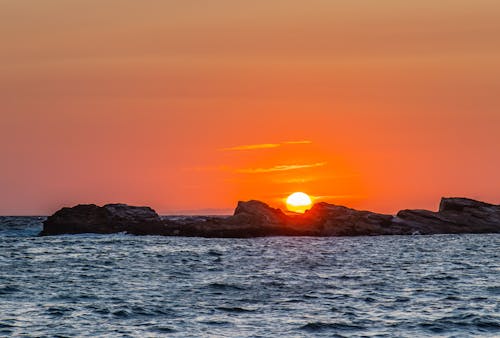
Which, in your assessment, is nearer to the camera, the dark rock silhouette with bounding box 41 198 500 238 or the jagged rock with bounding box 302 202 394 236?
the dark rock silhouette with bounding box 41 198 500 238

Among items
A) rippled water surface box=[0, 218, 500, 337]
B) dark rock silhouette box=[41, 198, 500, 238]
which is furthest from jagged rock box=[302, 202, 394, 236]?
rippled water surface box=[0, 218, 500, 337]

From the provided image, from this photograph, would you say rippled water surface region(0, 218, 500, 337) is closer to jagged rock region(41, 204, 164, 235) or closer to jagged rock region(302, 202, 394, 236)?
jagged rock region(41, 204, 164, 235)

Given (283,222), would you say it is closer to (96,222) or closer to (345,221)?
(345,221)

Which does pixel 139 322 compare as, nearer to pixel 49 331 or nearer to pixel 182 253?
pixel 49 331

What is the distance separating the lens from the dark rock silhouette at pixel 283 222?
142m

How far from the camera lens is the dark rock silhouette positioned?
142m

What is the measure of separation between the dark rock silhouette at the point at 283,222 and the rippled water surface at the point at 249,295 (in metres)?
55.6

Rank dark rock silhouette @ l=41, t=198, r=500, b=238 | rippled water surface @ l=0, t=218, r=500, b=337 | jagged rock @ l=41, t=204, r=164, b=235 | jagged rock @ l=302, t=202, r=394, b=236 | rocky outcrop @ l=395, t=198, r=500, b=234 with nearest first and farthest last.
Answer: rippled water surface @ l=0, t=218, r=500, b=337 → jagged rock @ l=41, t=204, r=164, b=235 → dark rock silhouette @ l=41, t=198, r=500, b=238 → jagged rock @ l=302, t=202, r=394, b=236 → rocky outcrop @ l=395, t=198, r=500, b=234

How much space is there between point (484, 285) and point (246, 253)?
40774 millimetres

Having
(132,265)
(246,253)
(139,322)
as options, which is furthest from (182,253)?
(139,322)

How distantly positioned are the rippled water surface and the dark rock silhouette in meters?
55.6

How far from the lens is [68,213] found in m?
143

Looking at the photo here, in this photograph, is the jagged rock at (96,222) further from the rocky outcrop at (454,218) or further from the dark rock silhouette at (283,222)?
the rocky outcrop at (454,218)

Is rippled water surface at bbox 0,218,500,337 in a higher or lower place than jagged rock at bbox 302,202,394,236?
lower
